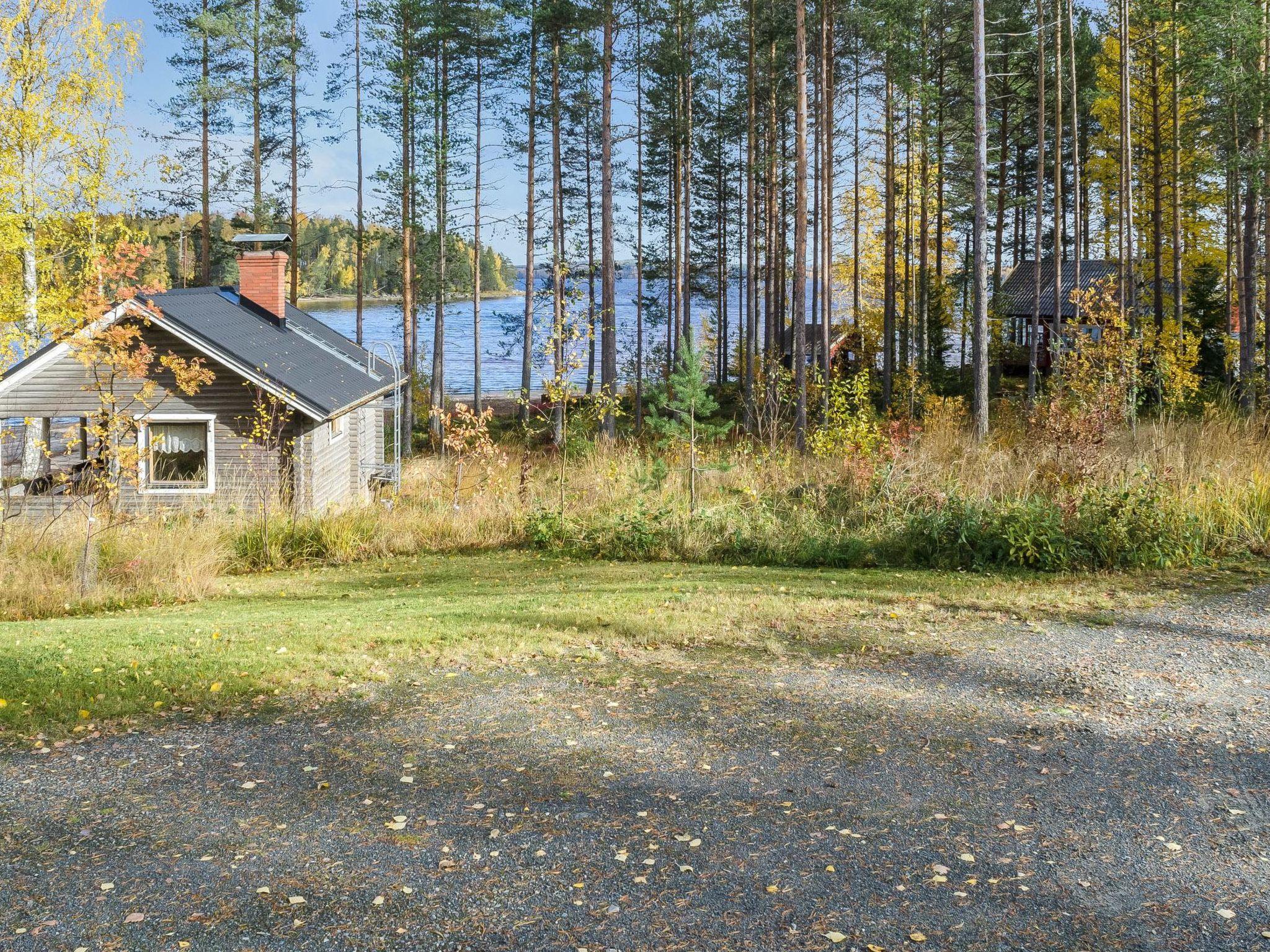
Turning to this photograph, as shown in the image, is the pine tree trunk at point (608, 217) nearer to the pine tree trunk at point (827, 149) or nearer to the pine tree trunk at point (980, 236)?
the pine tree trunk at point (827, 149)

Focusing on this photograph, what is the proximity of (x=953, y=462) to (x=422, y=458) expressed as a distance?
48.1 ft

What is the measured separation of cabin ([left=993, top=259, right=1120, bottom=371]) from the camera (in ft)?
105

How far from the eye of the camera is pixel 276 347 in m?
18.6

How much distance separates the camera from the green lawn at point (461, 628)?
280 inches

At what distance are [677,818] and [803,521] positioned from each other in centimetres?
781

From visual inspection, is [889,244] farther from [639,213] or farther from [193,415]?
[193,415]

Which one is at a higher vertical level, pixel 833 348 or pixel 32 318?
pixel 833 348

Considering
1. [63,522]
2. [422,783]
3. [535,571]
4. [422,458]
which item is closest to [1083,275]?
[422,458]

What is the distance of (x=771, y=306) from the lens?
3403 centimetres

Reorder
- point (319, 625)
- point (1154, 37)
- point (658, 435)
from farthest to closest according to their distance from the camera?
point (658, 435)
point (1154, 37)
point (319, 625)

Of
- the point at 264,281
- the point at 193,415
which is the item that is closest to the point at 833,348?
the point at 264,281

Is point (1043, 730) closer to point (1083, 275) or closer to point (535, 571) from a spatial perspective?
point (535, 571)

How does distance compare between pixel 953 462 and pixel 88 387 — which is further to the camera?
pixel 953 462

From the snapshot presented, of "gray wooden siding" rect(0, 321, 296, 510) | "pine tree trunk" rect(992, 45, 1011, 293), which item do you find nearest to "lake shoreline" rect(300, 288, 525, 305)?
"gray wooden siding" rect(0, 321, 296, 510)
